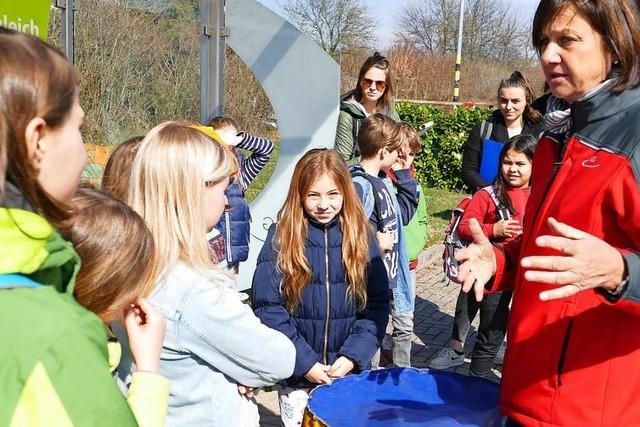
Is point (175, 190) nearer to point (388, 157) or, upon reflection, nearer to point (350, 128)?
point (388, 157)

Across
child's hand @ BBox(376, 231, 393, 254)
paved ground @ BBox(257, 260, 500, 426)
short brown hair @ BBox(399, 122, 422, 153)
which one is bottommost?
paved ground @ BBox(257, 260, 500, 426)

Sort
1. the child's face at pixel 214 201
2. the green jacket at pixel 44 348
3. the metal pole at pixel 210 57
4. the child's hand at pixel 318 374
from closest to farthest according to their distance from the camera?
the green jacket at pixel 44 348 < the child's face at pixel 214 201 < the child's hand at pixel 318 374 < the metal pole at pixel 210 57

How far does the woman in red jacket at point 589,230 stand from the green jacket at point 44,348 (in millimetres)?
890

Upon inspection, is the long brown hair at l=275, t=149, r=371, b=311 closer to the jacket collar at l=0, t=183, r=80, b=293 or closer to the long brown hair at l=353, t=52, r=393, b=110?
the jacket collar at l=0, t=183, r=80, b=293

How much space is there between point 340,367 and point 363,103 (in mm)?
2780

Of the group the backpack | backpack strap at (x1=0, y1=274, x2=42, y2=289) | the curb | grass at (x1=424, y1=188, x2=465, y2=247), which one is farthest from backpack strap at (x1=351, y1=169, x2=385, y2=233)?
grass at (x1=424, y1=188, x2=465, y2=247)

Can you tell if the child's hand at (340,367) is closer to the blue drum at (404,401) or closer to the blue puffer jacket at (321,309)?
the blue puffer jacket at (321,309)

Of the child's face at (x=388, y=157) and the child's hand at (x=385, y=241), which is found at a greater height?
the child's face at (x=388, y=157)

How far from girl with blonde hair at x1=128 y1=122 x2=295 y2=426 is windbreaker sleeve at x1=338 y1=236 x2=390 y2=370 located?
86 cm

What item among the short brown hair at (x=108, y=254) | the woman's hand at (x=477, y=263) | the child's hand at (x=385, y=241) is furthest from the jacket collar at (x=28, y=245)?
the child's hand at (x=385, y=241)

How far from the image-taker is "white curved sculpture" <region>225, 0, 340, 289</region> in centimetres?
601

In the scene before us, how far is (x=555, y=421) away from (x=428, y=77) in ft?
94.9

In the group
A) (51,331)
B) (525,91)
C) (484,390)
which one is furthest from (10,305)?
(525,91)

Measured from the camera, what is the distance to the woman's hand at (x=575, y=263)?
4.74 ft
